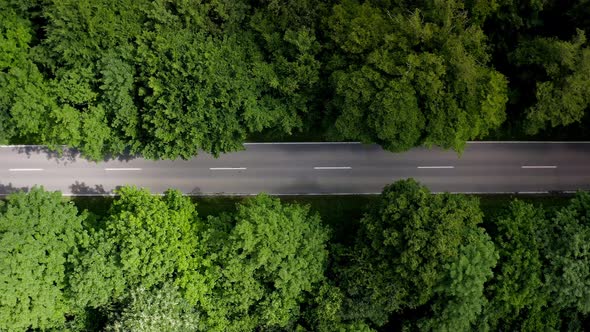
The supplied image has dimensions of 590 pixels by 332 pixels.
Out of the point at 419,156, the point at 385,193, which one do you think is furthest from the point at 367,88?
the point at 419,156

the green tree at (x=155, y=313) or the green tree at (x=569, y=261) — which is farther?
the green tree at (x=155, y=313)

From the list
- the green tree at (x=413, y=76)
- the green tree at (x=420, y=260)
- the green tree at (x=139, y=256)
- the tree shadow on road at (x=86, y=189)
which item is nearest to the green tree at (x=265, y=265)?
the green tree at (x=139, y=256)

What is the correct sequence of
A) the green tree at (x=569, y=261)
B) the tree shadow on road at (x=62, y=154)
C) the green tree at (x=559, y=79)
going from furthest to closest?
1. the tree shadow on road at (x=62, y=154)
2. the green tree at (x=569, y=261)
3. the green tree at (x=559, y=79)

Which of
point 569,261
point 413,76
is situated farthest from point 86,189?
point 569,261

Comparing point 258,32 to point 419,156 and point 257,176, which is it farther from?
point 419,156

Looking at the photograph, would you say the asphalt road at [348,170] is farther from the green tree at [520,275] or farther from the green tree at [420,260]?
the green tree at [520,275]

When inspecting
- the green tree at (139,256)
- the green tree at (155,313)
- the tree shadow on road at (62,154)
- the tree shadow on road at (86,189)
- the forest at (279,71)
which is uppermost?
the forest at (279,71)
